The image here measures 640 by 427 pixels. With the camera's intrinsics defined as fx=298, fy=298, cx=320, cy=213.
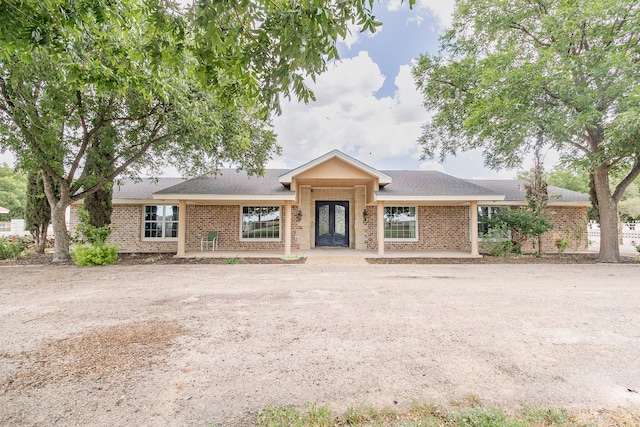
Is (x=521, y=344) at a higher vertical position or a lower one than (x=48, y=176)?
lower

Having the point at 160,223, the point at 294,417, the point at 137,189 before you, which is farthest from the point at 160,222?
the point at 294,417

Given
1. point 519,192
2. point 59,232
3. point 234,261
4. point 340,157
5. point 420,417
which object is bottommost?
point 420,417

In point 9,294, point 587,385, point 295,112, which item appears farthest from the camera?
point 295,112

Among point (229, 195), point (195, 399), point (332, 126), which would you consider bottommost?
point (195, 399)

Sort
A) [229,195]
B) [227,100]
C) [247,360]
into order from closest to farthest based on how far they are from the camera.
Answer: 1. [247,360]
2. [227,100]
3. [229,195]

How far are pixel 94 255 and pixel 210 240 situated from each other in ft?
14.2

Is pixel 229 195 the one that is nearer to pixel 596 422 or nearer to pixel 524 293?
pixel 524 293

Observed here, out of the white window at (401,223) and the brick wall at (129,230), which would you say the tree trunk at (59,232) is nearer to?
the brick wall at (129,230)

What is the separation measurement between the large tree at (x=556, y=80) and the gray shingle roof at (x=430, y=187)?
1.70 m

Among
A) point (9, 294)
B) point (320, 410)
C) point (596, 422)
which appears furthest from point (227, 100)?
point (9, 294)

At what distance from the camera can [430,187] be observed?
1238cm

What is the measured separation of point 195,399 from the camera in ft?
8.11

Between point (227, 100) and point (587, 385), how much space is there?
4.54 metres

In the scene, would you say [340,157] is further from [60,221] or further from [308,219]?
[60,221]
